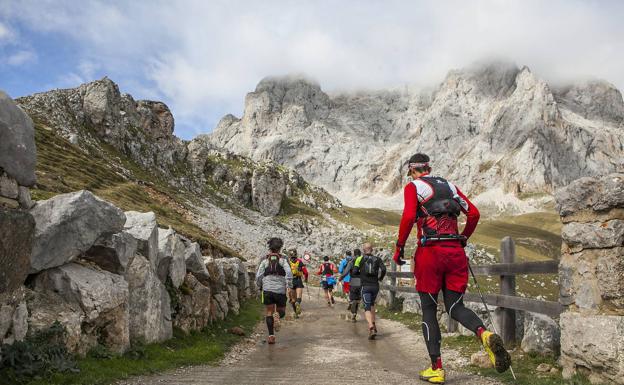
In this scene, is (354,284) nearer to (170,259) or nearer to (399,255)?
(170,259)

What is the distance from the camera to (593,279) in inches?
243

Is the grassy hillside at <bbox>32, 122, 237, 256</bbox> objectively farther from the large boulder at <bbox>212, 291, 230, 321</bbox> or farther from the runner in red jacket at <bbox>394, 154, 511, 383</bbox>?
the runner in red jacket at <bbox>394, 154, 511, 383</bbox>

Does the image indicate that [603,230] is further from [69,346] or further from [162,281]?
[162,281]

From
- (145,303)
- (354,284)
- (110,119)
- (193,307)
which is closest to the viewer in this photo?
(145,303)

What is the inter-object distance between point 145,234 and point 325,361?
452 centimetres

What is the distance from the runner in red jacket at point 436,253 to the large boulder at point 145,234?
5.06m

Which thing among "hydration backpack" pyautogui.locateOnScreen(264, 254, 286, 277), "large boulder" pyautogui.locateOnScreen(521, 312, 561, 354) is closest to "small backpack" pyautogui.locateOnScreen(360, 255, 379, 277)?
"hydration backpack" pyautogui.locateOnScreen(264, 254, 286, 277)

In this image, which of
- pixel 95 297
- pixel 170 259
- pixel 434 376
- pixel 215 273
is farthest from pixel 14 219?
pixel 215 273

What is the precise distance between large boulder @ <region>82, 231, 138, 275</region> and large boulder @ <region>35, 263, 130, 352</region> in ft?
0.68

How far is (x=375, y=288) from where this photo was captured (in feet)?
46.3

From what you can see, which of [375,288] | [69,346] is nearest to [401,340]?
[375,288]

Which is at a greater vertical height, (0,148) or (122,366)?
(0,148)

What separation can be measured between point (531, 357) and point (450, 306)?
2564mm

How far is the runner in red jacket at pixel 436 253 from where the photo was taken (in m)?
6.75
